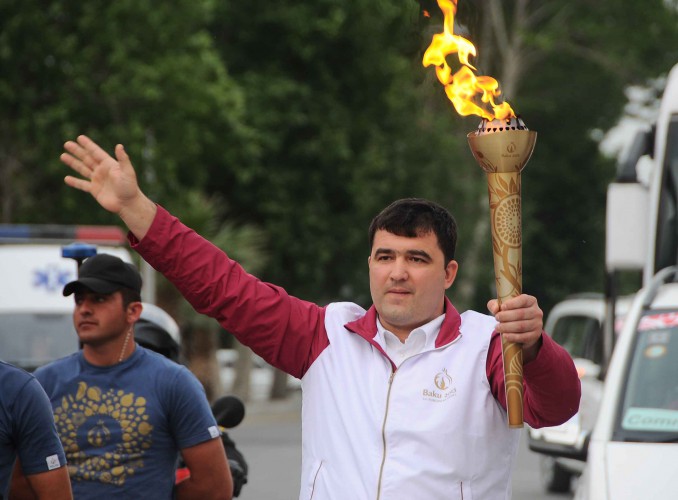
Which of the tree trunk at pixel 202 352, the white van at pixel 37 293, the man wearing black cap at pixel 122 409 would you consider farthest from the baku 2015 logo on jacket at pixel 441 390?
the tree trunk at pixel 202 352

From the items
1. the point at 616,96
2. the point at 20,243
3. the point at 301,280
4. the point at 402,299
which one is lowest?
the point at 402,299

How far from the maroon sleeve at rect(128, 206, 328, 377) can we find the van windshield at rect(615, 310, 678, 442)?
85.9 inches

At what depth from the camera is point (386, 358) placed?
4.23 metres

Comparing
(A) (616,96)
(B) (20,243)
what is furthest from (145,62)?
(A) (616,96)

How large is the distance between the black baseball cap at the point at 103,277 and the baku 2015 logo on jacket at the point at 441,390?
178cm

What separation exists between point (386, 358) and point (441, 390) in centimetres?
18

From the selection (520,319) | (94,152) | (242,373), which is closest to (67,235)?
(94,152)

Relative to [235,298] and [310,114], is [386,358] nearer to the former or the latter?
[235,298]

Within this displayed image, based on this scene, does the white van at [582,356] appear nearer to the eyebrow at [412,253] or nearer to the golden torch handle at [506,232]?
the eyebrow at [412,253]

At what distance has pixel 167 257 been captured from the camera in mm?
4168

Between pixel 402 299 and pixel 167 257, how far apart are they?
63cm

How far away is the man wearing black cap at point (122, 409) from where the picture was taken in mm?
5344

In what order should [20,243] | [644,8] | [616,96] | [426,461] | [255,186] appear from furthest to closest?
1. [616,96]
2. [644,8]
3. [255,186]
4. [20,243]
5. [426,461]

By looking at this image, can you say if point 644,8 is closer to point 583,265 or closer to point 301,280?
point 583,265
